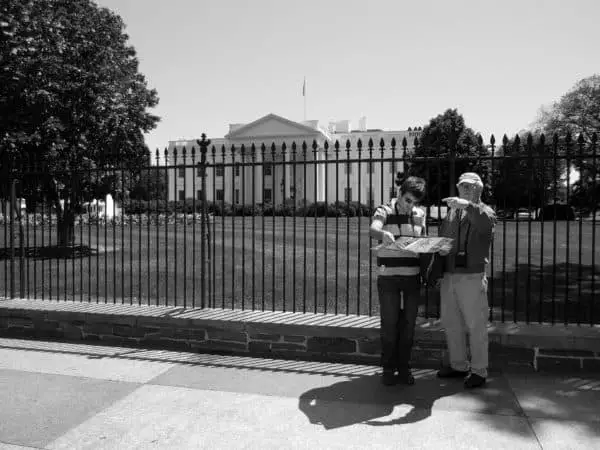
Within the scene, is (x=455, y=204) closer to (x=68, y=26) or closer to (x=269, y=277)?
(x=269, y=277)

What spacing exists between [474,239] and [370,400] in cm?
155

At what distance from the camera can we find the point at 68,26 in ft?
44.4

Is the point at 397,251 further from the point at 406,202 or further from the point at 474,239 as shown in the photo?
the point at 474,239

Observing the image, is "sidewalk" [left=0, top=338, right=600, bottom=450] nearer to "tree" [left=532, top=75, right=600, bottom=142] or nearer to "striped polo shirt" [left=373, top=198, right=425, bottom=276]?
"striped polo shirt" [left=373, top=198, right=425, bottom=276]

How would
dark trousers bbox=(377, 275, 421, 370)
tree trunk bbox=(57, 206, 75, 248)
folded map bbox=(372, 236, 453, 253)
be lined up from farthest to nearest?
tree trunk bbox=(57, 206, 75, 248) < dark trousers bbox=(377, 275, 421, 370) < folded map bbox=(372, 236, 453, 253)

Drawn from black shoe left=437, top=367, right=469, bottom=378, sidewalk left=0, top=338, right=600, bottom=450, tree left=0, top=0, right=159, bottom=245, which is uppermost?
tree left=0, top=0, right=159, bottom=245

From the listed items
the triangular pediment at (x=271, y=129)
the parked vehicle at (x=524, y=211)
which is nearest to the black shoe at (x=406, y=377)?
the parked vehicle at (x=524, y=211)

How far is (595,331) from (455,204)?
191cm

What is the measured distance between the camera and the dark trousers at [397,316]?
448 cm

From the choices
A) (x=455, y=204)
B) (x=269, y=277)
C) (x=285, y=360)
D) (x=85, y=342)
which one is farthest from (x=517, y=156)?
(x=269, y=277)

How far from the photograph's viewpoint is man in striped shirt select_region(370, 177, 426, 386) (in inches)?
175

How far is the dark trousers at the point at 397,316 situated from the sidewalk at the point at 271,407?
29cm

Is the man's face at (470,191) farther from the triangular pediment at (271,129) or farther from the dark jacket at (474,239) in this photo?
the triangular pediment at (271,129)

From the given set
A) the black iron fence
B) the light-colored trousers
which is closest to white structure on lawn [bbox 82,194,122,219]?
the black iron fence
